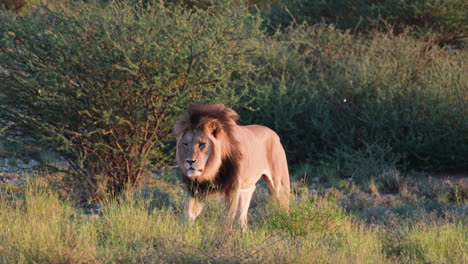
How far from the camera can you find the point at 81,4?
29.6ft

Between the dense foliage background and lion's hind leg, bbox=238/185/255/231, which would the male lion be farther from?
the dense foliage background

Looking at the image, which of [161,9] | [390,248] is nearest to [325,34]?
[161,9]

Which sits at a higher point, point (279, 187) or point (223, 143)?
point (223, 143)

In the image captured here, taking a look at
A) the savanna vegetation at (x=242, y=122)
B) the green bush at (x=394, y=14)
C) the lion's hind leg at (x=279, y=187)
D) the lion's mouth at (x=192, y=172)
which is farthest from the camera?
the green bush at (x=394, y=14)

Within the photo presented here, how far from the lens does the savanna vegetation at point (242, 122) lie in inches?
249

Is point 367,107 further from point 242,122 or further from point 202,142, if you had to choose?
point 202,142

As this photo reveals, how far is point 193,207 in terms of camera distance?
23.5ft

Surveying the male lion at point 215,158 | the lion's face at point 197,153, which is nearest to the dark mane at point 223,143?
the male lion at point 215,158

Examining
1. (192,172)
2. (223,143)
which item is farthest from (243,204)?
(192,172)

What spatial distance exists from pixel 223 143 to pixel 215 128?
0.19 m

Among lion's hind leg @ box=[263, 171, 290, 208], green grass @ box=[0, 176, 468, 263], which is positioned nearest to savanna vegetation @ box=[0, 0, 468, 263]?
green grass @ box=[0, 176, 468, 263]

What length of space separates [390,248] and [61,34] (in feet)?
14.5

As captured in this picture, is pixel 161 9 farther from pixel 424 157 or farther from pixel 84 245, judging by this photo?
pixel 424 157

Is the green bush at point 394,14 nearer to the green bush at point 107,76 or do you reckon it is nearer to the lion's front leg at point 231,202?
the green bush at point 107,76
